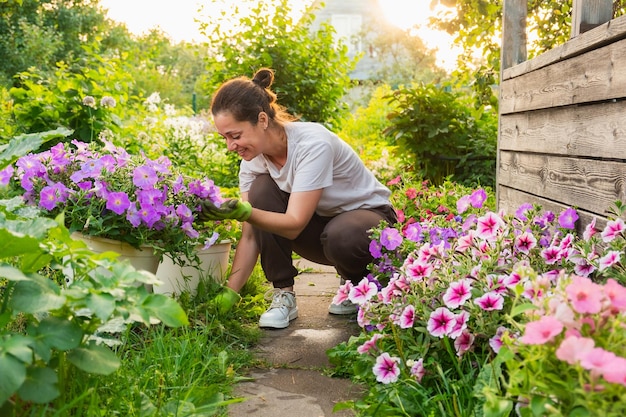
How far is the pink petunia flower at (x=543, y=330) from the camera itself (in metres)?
0.98

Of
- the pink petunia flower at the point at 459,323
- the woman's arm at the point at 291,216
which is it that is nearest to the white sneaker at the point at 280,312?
the woman's arm at the point at 291,216

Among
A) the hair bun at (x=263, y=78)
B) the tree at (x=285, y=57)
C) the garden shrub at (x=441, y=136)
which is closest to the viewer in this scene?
the hair bun at (x=263, y=78)

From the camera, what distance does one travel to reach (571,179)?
226 cm

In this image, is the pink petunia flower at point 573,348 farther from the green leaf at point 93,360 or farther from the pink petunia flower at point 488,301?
the green leaf at point 93,360

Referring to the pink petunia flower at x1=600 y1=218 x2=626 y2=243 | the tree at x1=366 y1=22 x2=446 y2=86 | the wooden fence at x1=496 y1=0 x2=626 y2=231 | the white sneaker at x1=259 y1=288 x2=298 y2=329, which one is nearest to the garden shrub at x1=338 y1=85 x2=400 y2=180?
the wooden fence at x1=496 y1=0 x2=626 y2=231

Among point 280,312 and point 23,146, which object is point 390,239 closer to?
point 280,312

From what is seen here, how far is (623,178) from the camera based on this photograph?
1878mm

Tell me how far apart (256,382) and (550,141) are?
1379 millimetres

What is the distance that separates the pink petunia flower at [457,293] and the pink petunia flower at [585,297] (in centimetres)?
63

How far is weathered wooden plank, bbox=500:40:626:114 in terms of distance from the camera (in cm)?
189

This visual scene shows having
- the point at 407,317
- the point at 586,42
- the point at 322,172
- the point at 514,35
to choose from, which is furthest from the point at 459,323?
the point at 514,35

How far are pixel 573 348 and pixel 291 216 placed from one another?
1687mm

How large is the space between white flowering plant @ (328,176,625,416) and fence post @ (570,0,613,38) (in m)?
0.66

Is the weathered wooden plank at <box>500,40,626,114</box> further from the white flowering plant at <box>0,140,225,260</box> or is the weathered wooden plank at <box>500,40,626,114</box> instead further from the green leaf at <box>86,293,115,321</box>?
the green leaf at <box>86,293,115,321</box>
